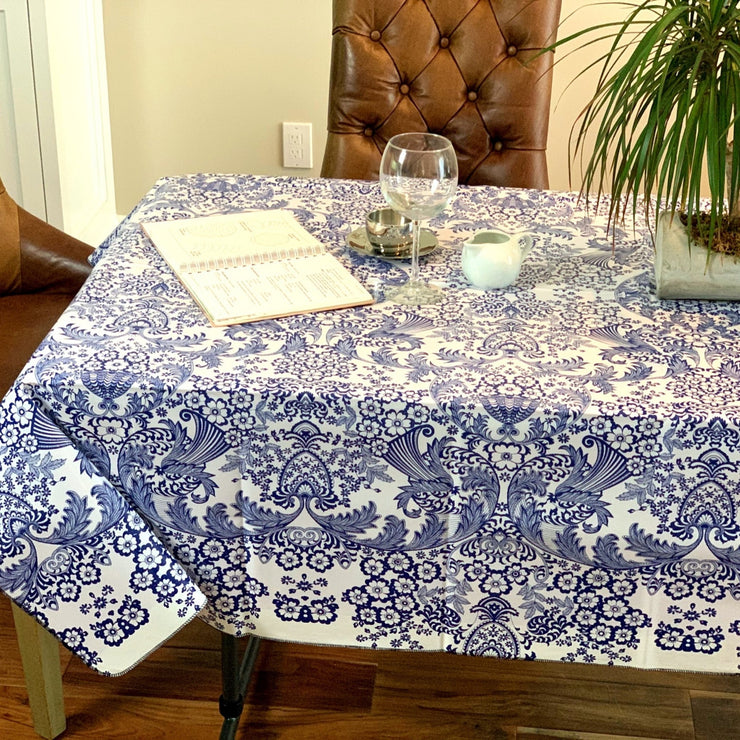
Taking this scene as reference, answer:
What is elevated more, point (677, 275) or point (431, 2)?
point (431, 2)

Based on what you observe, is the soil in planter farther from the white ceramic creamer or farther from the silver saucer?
the silver saucer

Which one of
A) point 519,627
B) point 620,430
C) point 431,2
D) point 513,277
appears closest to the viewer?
point 620,430

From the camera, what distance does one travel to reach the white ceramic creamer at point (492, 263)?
50.3 inches

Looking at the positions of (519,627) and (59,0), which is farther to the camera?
(59,0)

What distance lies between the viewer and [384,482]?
1061 millimetres

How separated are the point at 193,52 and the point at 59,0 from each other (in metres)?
0.36

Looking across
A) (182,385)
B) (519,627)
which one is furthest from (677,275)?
(182,385)

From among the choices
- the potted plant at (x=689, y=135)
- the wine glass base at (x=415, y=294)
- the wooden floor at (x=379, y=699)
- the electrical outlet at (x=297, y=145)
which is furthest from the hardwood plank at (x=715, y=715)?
the electrical outlet at (x=297, y=145)

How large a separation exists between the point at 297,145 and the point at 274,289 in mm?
1611

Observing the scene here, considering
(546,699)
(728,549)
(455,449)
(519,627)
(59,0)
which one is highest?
(59,0)

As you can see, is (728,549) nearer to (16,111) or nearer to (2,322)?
(2,322)

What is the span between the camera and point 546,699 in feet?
5.08

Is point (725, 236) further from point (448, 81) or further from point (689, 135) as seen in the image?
point (448, 81)

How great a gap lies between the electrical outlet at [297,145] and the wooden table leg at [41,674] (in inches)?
66.8
